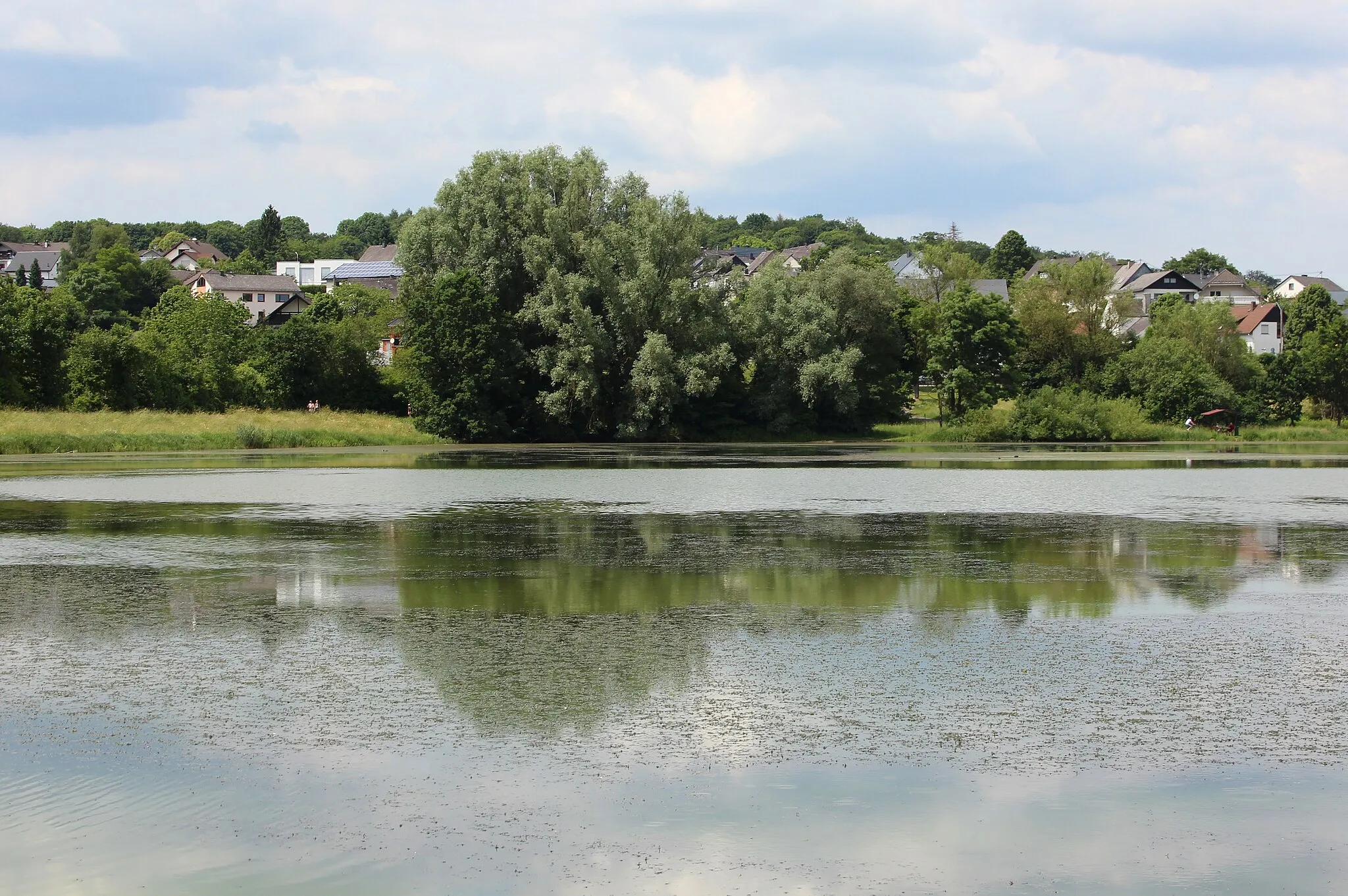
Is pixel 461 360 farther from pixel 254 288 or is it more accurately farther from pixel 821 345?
pixel 254 288

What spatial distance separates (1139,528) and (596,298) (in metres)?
51.3

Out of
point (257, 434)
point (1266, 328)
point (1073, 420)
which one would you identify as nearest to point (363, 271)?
point (1266, 328)

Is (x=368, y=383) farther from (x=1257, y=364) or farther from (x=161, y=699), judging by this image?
(x=161, y=699)

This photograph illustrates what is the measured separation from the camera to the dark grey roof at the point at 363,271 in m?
184

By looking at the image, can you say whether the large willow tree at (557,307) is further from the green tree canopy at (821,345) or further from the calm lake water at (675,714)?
the calm lake water at (675,714)

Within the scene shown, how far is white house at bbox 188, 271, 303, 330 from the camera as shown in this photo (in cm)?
16000

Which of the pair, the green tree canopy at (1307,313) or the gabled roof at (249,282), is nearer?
the green tree canopy at (1307,313)

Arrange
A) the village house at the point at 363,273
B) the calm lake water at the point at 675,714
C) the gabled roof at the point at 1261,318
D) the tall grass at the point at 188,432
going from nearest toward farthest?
1. the calm lake water at the point at 675,714
2. the tall grass at the point at 188,432
3. the gabled roof at the point at 1261,318
4. the village house at the point at 363,273

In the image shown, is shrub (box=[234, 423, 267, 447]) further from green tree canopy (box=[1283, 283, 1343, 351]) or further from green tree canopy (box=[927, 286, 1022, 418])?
green tree canopy (box=[1283, 283, 1343, 351])

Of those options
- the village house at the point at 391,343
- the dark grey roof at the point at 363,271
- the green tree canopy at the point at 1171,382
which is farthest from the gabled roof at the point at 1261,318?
the dark grey roof at the point at 363,271

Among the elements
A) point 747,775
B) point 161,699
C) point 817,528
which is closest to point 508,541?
point 817,528

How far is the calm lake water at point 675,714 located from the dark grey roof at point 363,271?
164848 mm

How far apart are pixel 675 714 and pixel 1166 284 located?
6704 inches

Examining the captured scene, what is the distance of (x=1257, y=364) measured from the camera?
91000 mm
